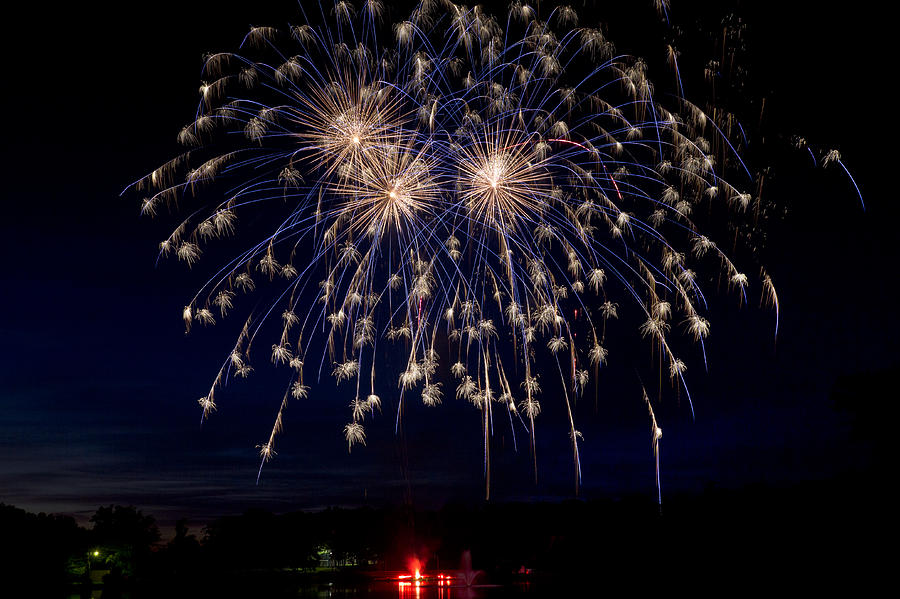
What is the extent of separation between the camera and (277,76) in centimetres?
1562

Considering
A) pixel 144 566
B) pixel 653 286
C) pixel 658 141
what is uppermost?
pixel 658 141

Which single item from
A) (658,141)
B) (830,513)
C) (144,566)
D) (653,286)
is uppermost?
(658,141)

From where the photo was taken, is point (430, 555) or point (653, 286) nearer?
point (653, 286)

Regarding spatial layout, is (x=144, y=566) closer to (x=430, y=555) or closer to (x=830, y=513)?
(x=430, y=555)

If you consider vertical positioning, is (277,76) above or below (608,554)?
above

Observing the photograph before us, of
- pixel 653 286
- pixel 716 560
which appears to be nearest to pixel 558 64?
pixel 653 286

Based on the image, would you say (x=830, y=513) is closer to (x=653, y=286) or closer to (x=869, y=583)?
(x=869, y=583)

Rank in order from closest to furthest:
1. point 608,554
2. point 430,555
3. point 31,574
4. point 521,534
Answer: point 608,554 < point 31,574 < point 521,534 < point 430,555

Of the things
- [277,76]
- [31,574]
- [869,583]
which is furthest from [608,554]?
[31,574]

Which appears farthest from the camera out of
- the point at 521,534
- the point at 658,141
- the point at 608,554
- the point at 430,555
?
the point at 430,555

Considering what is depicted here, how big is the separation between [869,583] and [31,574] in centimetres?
9764

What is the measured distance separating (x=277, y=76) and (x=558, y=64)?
5581mm

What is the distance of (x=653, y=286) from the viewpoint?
1642cm

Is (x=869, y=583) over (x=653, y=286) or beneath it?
beneath
